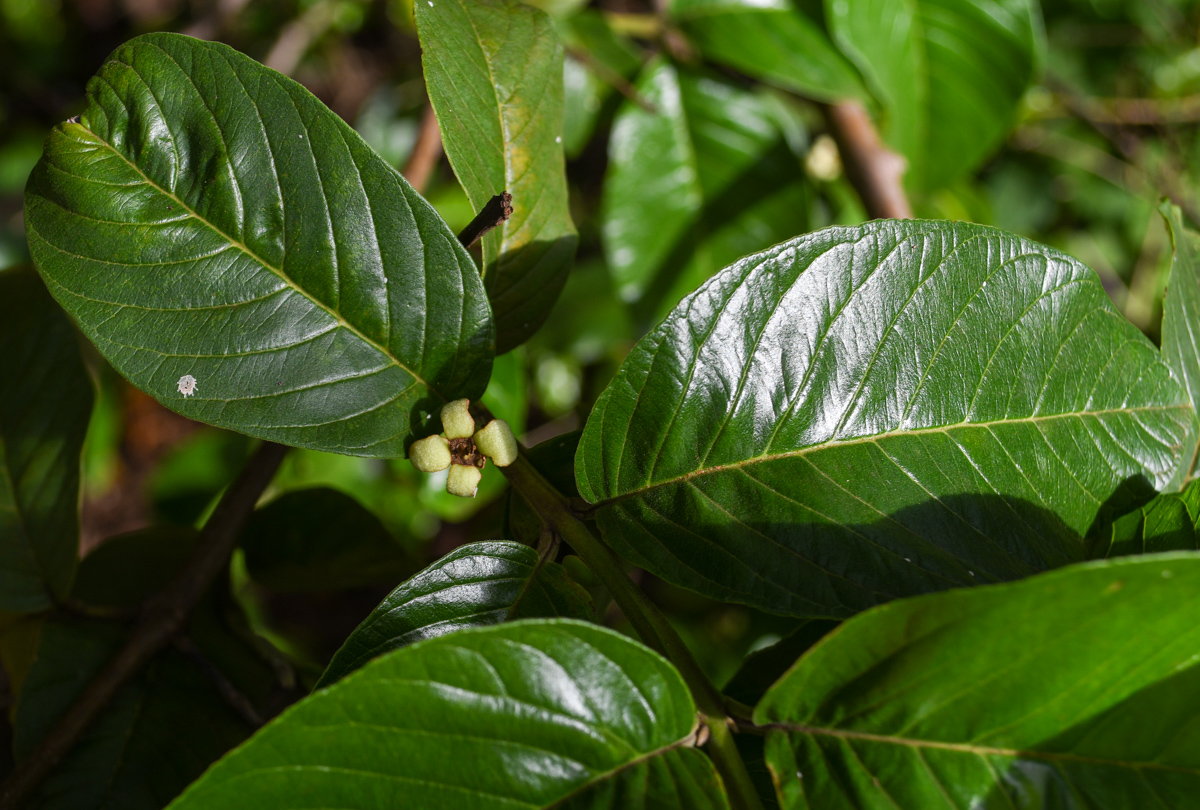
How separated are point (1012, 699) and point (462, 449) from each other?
403mm

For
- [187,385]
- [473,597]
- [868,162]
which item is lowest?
[473,597]

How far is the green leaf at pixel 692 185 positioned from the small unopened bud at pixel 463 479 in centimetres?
77

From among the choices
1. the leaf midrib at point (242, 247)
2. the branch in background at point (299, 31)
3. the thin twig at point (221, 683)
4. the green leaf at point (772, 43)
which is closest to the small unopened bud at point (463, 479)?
the leaf midrib at point (242, 247)

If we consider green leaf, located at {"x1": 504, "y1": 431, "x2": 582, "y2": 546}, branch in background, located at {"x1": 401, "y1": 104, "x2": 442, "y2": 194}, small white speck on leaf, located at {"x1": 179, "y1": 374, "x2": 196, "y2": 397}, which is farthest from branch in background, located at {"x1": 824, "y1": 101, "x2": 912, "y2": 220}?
small white speck on leaf, located at {"x1": 179, "y1": 374, "x2": 196, "y2": 397}

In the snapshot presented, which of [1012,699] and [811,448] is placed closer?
[1012,699]

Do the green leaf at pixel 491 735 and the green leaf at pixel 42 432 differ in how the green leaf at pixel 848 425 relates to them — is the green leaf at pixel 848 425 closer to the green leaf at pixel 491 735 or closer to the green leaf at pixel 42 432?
the green leaf at pixel 491 735

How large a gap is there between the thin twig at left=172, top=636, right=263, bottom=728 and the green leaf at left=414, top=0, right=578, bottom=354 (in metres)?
0.47

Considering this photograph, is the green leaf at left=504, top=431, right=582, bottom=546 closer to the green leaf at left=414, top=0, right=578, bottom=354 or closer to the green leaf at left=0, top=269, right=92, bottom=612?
the green leaf at left=414, top=0, right=578, bottom=354

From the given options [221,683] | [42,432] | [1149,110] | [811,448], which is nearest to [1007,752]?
[811,448]

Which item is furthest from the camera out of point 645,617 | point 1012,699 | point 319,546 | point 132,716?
point 319,546

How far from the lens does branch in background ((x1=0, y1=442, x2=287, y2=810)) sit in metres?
0.72

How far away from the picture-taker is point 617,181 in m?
1.30

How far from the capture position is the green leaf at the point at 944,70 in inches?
48.1

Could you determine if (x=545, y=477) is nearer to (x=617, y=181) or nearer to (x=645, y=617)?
(x=645, y=617)
